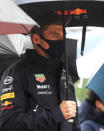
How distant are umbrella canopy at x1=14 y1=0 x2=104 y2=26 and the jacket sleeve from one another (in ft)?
1.96

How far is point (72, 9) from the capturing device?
A: 292 centimetres

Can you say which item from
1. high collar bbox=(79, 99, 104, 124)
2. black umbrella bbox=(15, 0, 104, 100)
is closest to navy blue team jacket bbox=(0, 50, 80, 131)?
high collar bbox=(79, 99, 104, 124)

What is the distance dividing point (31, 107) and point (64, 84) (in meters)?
0.34

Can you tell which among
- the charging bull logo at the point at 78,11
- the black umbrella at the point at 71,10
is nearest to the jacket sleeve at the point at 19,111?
the black umbrella at the point at 71,10

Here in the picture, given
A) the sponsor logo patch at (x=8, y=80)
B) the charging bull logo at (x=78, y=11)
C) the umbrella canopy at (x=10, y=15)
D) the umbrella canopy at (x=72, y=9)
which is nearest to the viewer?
the umbrella canopy at (x=10, y=15)

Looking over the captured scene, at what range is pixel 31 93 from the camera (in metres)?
2.31

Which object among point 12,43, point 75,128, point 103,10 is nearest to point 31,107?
point 75,128

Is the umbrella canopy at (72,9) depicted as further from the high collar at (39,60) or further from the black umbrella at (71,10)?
the high collar at (39,60)

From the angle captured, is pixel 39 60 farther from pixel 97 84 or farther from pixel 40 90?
pixel 97 84

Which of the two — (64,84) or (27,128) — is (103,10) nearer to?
(64,84)

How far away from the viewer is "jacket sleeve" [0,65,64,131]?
2.21 meters

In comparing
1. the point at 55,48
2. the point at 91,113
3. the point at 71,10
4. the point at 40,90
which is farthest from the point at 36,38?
the point at 91,113

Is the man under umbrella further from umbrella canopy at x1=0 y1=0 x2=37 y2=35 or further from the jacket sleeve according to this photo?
umbrella canopy at x1=0 y1=0 x2=37 y2=35

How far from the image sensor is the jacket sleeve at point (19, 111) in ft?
7.25
